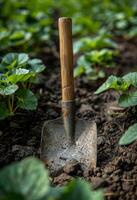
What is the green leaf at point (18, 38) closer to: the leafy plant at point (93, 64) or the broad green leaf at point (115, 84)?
the leafy plant at point (93, 64)

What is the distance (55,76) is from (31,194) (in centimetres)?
172

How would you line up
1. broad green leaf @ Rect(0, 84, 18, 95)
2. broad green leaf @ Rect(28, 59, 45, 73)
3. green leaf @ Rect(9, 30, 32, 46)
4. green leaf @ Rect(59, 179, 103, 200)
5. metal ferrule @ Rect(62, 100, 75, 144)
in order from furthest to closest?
green leaf @ Rect(9, 30, 32, 46)
broad green leaf @ Rect(28, 59, 45, 73)
metal ferrule @ Rect(62, 100, 75, 144)
broad green leaf @ Rect(0, 84, 18, 95)
green leaf @ Rect(59, 179, 103, 200)

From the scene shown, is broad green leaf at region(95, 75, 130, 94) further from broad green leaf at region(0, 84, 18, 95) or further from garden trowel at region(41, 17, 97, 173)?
broad green leaf at region(0, 84, 18, 95)

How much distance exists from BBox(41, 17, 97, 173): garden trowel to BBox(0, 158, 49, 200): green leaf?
21.8 inches

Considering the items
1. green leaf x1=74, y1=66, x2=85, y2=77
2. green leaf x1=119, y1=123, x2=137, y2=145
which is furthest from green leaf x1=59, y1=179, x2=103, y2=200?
green leaf x1=74, y1=66, x2=85, y2=77

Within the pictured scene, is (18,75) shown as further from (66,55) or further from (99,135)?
(99,135)

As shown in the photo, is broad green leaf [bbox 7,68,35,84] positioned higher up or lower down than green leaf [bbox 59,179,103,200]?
higher up

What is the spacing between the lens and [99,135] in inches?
79.8

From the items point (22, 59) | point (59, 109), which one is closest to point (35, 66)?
point (22, 59)

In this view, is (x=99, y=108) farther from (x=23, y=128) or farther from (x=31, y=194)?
(x=31, y=194)

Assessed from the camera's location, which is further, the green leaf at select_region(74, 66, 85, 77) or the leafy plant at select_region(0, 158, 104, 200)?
the green leaf at select_region(74, 66, 85, 77)

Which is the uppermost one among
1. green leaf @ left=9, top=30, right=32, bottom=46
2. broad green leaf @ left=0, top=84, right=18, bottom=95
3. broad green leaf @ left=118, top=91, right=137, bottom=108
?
green leaf @ left=9, top=30, right=32, bottom=46

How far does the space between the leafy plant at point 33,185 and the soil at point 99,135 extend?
34cm

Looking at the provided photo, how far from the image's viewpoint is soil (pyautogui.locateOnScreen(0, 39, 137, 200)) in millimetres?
1655
